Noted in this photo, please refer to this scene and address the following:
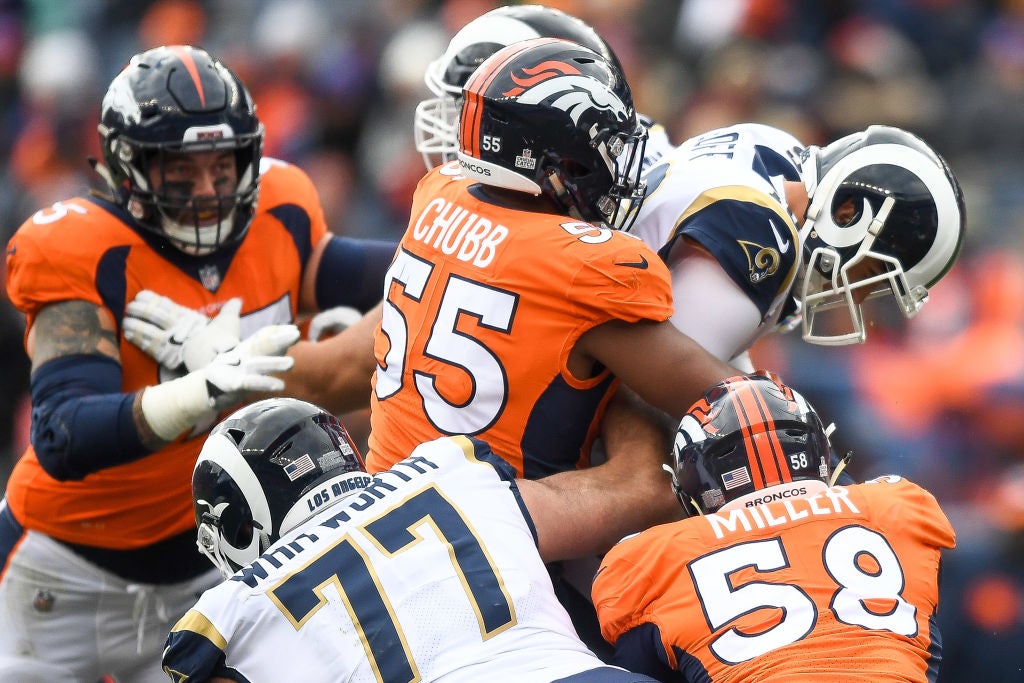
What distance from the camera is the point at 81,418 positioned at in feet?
12.1

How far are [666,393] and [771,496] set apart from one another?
467 millimetres

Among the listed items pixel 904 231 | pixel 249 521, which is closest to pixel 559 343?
pixel 249 521

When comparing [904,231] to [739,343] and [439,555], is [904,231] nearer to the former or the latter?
[739,343]

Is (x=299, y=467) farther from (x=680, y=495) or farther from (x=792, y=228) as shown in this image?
(x=792, y=228)

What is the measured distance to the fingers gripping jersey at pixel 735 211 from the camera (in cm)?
339

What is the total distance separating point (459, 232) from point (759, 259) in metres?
A: 0.80

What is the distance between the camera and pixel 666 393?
3.27 meters

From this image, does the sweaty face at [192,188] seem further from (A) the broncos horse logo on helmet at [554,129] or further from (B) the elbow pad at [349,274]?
(A) the broncos horse logo on helmet at [554,129]

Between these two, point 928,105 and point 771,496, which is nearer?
point 771,496

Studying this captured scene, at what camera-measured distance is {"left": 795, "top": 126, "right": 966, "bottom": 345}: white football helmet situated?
141 inches

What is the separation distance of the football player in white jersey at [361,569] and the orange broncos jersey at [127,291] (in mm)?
1170

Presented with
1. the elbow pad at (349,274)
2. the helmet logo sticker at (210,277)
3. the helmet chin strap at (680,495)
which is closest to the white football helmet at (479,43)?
the elbow pad at (349,274)

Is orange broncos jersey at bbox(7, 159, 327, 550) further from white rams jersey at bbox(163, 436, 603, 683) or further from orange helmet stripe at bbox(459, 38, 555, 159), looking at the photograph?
white rams jersey at bbox(163, 436, 603, 683)

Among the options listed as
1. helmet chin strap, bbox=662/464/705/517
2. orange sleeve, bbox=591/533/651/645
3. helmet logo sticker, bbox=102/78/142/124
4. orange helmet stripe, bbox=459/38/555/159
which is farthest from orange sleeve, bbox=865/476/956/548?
helmet logo sticker, bbox=102/78/142/124
